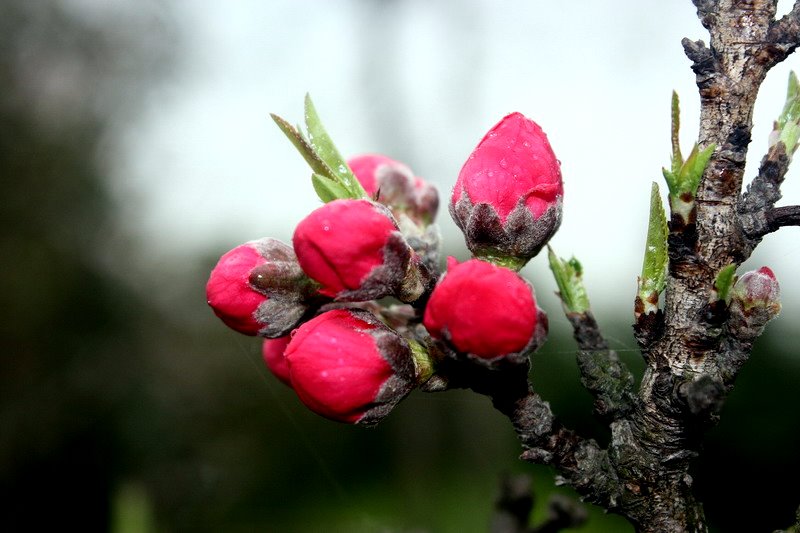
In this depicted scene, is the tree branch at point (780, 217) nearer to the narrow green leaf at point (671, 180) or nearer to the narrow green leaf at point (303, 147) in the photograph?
Answer: the narrow green leaf at point (671, 180)

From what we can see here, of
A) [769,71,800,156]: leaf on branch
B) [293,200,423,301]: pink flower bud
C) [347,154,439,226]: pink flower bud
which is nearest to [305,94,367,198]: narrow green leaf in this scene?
[293,200,423,301]: pink flower bud

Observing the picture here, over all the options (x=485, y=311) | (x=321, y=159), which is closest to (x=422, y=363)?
(x=485, y=311)

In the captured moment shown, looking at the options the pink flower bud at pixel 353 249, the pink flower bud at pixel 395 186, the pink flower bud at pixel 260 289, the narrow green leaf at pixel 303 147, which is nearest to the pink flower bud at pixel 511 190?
the pink flower bud at pixel 353 249

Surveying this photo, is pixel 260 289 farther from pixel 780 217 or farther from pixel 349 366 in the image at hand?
pixel 780 217

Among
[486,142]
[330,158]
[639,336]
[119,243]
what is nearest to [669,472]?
[639,336]

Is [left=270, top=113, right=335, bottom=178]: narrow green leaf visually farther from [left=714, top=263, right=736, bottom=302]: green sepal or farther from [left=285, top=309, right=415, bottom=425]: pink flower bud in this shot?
[left=714, top=263, right=736, bottom=302]: green sepal
